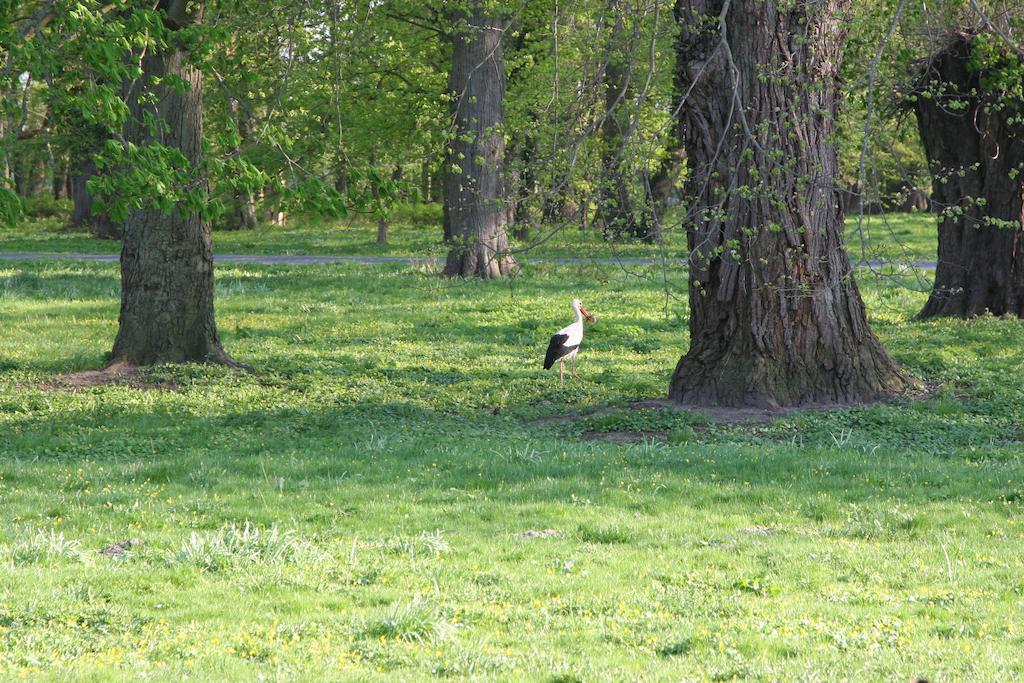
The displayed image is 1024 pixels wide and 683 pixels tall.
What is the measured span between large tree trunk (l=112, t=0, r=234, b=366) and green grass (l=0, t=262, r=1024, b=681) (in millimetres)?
537

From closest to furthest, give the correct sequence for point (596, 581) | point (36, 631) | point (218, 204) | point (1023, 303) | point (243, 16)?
1. point (36, 631)
2. point (596, 581)
3. point (218, 204)
4. point (243, 16)
5. point (1023, 303)

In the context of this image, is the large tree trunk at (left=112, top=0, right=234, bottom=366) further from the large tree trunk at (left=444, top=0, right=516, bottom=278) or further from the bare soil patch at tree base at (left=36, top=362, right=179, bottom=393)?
the large tree trunk at (left=444, top=0, right=516, bottom=278)

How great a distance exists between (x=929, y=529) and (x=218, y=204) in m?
6.51

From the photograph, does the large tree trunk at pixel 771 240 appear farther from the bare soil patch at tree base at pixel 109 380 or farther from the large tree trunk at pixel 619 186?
the bare soil patch at tree base at pixel 109 380

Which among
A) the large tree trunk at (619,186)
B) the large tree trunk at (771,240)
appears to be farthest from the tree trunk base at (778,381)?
the large tree trunk at (619,186)

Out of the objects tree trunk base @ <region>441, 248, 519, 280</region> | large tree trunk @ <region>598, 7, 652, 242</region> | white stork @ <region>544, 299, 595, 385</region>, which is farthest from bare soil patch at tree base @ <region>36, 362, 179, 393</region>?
tree trunk base @ <region>441, 248, 519, 280</region>

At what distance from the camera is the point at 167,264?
1490 cm

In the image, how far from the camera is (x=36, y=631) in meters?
5.88

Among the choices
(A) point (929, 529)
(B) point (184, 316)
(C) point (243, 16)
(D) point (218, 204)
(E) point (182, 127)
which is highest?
(C) point (243, 16)

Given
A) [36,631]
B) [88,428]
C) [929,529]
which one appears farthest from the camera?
[88,428]

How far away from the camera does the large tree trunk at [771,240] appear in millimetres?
12336

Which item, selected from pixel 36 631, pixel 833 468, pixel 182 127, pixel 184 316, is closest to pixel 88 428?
pixel 184 316

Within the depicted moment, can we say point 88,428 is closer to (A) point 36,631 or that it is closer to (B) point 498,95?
(A) point 36,631

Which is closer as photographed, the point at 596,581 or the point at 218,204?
the point at 596,581
